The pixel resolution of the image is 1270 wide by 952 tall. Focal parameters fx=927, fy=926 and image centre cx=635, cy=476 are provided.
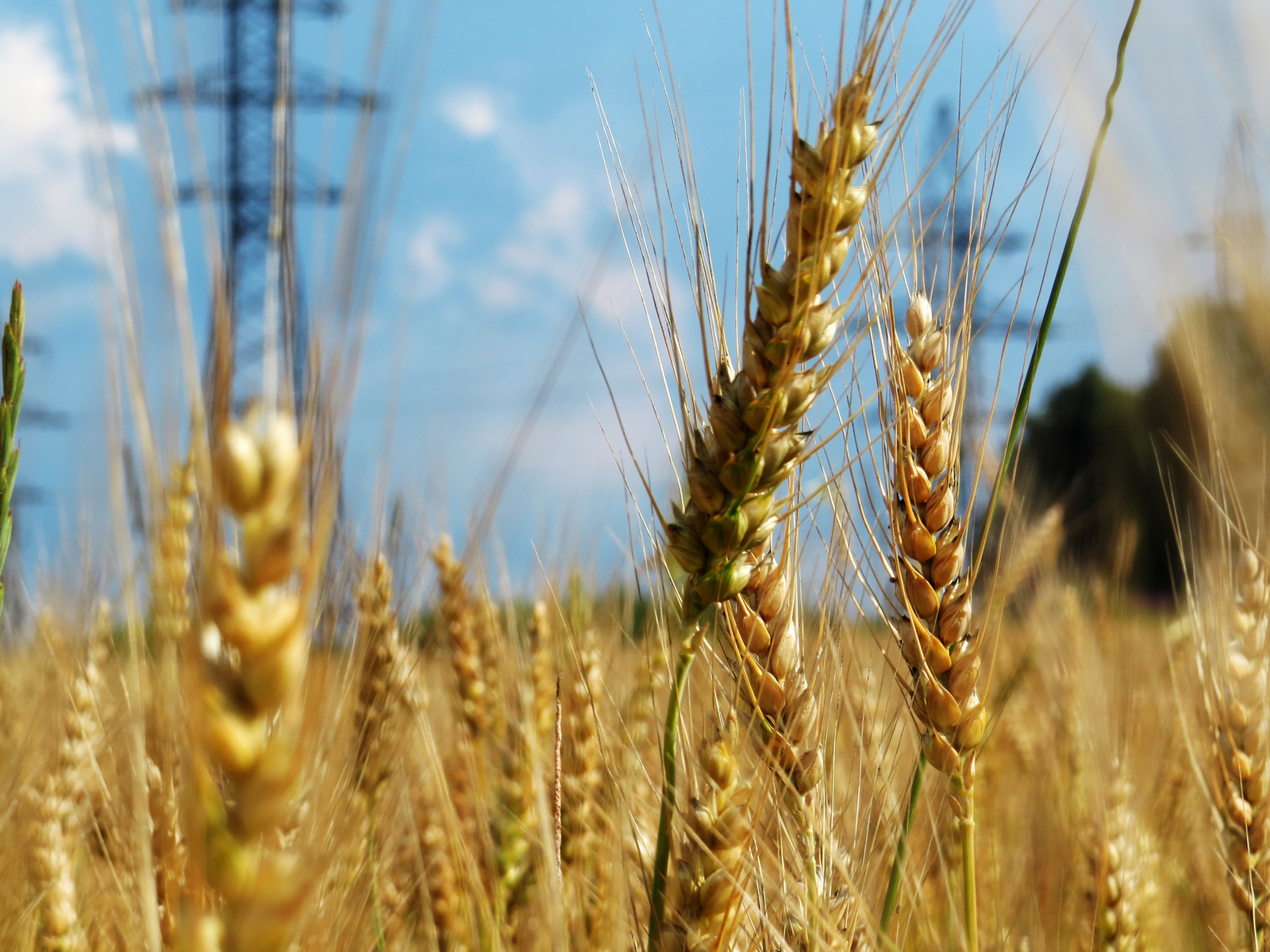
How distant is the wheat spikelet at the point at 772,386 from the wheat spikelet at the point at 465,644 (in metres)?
1.13

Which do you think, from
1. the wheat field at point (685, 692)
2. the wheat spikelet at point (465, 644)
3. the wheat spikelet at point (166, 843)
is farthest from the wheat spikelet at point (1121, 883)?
the wheat spikelet at point (166, 843)

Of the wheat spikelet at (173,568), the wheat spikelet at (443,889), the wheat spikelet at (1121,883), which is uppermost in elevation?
the wheat spikelet at (173,568)

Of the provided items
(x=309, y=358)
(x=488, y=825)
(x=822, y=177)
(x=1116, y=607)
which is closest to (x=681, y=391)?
(x=822, y=177)

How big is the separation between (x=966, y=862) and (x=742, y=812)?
240 mm

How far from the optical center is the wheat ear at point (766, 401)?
839mm

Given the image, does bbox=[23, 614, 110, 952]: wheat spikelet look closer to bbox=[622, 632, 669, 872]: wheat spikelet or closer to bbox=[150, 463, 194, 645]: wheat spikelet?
bbox=[150, 463, 194, 645]: wheat spikelet

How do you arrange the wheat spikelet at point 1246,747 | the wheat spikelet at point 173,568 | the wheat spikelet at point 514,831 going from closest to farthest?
the wheat spikelet at point 173,568, the wheat spikelet at point 1246,747, the wheat spikelet at point 514,831

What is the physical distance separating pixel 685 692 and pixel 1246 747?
2.87 ft

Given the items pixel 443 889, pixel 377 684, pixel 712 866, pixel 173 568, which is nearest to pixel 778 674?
pixel 712 866

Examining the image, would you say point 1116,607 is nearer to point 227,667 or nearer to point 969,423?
point 227,667

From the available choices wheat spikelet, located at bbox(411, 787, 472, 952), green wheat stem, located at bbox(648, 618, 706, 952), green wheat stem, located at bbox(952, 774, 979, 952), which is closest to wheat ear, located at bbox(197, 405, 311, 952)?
green wheat stem, located at bbox(648, 618, 706, 952)

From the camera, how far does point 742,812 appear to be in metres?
0.96

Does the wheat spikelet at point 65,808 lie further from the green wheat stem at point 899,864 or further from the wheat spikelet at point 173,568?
the green wheat stem at point 899,864

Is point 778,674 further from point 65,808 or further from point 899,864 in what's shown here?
point 65,808
